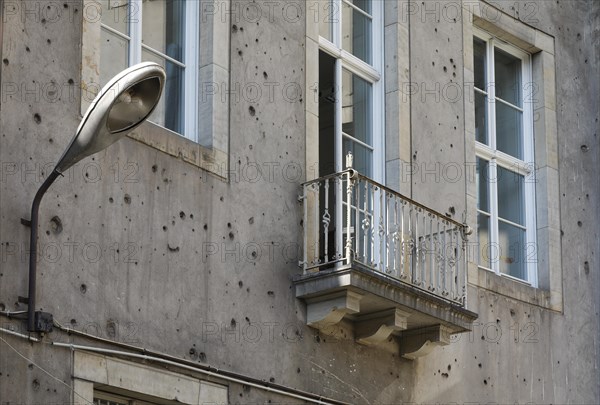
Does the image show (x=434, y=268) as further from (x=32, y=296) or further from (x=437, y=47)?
(x=32, y=296)

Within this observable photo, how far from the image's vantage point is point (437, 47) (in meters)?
14.9

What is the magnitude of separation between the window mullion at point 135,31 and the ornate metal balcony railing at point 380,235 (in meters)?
1.86

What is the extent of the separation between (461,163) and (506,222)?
106 centimetres

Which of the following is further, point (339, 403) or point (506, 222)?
point (506, 222)

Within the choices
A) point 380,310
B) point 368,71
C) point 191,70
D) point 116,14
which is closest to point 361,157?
point 368,71

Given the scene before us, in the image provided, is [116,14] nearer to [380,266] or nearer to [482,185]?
[380,266]

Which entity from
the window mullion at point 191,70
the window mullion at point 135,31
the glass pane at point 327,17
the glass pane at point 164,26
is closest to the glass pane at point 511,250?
the glass pane at point 327,17

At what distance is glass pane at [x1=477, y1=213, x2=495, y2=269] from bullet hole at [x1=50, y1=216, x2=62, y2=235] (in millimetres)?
5383

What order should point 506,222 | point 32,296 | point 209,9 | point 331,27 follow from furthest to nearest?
point 506,222
point 331,27
point 209,9
point 32,296

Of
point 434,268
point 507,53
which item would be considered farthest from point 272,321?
point 507,53

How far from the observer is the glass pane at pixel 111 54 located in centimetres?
1162

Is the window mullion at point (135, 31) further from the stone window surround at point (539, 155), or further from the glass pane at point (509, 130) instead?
the glass pane at point (509, 130)

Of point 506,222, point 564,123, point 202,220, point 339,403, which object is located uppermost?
point 564,123

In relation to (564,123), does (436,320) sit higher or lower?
lower
